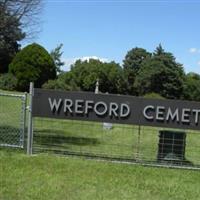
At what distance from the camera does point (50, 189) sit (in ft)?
26.1

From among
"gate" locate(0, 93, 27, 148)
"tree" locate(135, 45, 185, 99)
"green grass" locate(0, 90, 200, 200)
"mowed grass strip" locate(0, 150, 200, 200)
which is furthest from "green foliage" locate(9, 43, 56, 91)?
"mowed grass strip" locate(0, 150, 200, 200)

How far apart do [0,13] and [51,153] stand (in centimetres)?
518

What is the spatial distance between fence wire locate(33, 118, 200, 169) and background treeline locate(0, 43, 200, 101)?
24658mm

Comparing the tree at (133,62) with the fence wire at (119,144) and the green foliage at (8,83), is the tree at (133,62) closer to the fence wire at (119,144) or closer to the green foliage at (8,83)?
the green foliage at (8,83)

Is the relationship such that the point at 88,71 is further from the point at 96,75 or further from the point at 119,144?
the point at 119,144

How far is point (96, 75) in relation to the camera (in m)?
55.0

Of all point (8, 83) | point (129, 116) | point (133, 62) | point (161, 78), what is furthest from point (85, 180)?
point (133, 62)

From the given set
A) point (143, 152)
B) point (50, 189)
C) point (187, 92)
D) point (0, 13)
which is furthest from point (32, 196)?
point (187, 92)

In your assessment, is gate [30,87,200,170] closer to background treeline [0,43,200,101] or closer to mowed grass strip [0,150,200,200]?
mowed grass strip [0,150,200,200]

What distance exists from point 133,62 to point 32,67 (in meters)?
33.4

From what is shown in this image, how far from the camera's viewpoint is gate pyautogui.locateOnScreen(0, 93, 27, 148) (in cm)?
1104

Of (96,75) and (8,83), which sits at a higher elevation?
(96,75)

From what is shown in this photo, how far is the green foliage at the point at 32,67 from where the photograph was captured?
4278 centimetres

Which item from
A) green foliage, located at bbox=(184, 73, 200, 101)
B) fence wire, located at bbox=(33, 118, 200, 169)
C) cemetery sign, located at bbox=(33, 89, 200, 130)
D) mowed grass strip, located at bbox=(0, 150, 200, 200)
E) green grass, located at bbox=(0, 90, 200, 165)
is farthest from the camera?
green foliage, located at bbox=(184, 73, 200, 101)
